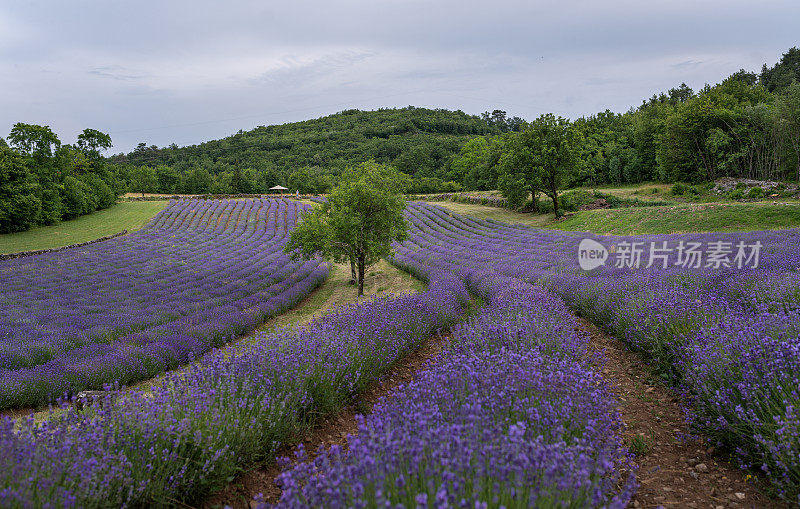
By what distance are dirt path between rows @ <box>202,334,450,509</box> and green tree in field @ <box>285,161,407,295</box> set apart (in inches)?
289

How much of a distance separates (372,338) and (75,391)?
13.8 ft

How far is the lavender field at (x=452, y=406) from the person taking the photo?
1923 mm

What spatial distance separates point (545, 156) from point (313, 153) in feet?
180

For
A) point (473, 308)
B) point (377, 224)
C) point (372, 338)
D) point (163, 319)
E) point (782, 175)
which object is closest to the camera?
point (372, 338)

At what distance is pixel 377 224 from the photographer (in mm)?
13727

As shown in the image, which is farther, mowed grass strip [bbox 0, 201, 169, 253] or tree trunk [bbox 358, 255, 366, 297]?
mowed grass strip [bbox 0, 201, 169, 253]

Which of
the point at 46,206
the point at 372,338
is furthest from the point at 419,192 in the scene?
the point at 372,338

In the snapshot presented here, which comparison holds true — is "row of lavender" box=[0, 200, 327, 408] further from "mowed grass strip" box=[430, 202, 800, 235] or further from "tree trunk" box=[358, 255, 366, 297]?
"mowed grass strip" box=[430, 202, 800, 235]

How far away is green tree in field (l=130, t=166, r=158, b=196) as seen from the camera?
5609 centimetres

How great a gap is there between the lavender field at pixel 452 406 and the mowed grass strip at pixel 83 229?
20694 mm

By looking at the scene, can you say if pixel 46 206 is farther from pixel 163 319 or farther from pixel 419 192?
pixel 419 192

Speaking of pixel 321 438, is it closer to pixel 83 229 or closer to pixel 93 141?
pixel 83 229

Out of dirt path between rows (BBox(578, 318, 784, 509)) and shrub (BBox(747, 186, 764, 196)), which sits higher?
shrub (BBox(747, 186, 764, 196))

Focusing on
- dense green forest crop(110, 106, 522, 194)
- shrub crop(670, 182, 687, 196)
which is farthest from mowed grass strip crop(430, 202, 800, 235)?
dense green forest crop(110, 106, 522, 194)
